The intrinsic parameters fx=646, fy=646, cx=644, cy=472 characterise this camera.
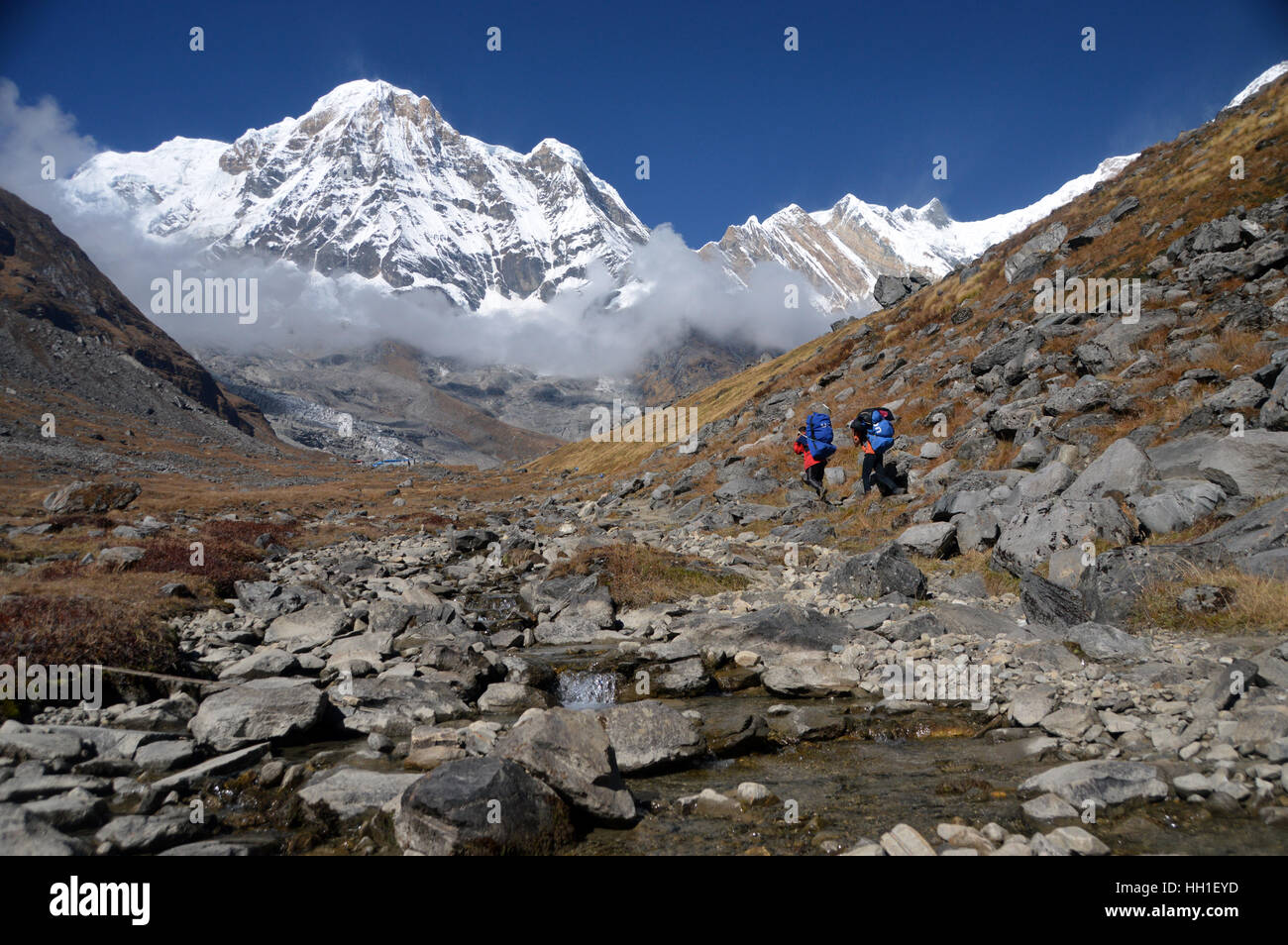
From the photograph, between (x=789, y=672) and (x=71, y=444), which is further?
(x=71, y=444)

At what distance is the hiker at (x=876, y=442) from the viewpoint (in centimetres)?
2336

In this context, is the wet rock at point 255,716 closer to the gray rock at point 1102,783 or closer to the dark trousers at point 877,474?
the gray rock at point 1102,783

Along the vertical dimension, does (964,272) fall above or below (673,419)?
above

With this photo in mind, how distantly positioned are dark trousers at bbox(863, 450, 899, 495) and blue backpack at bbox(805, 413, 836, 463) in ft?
7.94

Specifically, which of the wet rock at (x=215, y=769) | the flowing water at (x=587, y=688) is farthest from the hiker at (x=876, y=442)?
the wet rock at (x=215, y=769)

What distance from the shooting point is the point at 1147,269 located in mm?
28312

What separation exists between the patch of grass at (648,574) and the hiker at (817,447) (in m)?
8.34

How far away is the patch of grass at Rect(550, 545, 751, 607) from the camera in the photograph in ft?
62.3

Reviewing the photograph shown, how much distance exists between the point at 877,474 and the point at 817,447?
10.8 ft

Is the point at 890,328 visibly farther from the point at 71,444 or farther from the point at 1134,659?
the point at 71,444
